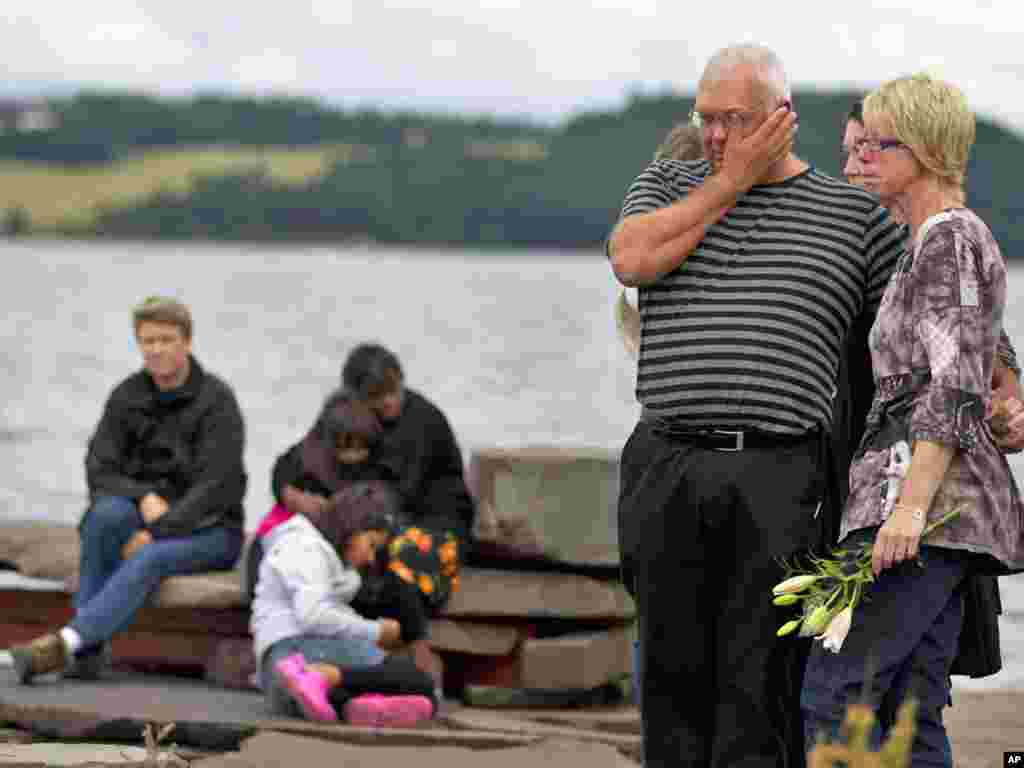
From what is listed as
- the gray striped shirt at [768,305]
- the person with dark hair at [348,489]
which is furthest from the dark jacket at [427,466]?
the gray striped shirt at [768,305]

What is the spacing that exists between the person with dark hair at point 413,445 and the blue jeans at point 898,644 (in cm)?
419

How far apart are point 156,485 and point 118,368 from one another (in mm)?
34130

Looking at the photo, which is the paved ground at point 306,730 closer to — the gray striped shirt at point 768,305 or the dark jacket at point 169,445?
the dark jacket at point 169,445

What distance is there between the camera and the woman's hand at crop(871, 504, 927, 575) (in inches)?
196

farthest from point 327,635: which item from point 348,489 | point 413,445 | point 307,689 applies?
point 413,445

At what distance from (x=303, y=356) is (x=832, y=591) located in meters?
42.6

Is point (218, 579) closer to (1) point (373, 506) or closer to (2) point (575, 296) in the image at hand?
(1) point (373, 506)

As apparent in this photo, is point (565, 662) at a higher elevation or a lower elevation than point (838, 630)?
lower

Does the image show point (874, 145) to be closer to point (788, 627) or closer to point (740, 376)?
point (740, 376)

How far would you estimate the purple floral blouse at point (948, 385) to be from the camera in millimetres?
5020

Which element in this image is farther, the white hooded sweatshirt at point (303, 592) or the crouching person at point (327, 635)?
the white hooded sweatshirt at point (303, 592)

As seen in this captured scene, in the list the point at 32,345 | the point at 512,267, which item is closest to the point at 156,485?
the point at 32,345

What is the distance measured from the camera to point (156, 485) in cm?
950

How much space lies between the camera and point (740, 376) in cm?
527
